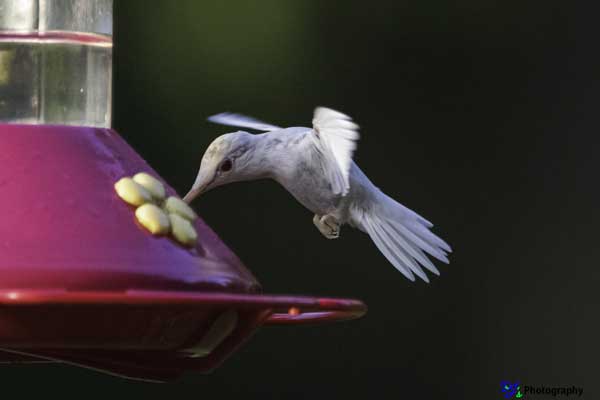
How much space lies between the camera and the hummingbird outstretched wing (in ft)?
12.2

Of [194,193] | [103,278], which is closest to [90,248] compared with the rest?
[103,278]

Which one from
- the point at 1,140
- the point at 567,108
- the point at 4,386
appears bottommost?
the point at 4,386

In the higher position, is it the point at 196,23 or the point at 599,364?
the point at 196,23

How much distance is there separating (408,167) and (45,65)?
391 cm

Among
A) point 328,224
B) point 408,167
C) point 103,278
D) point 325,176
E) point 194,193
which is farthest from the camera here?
point 408,167

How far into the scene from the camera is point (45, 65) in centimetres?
281

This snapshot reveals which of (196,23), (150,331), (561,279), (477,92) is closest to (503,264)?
(561,279)

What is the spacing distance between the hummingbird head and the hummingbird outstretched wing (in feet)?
0.72

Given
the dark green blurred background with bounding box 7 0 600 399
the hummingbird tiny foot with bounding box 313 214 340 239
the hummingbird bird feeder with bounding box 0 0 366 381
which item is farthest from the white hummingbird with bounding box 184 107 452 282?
the dark green blurred background with bounding box 7 0 600 399

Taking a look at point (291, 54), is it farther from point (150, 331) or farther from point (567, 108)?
point (150, 331)

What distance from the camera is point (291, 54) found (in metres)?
6.19

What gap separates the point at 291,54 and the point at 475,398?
1637 millimetres

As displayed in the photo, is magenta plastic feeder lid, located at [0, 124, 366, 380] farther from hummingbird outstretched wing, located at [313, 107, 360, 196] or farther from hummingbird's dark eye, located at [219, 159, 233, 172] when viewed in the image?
hummingbird's dark eye, located at [219, 159, 233, 172]

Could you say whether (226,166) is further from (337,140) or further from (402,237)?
(402,237)
